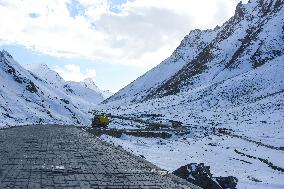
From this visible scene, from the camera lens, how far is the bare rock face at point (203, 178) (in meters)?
18.9

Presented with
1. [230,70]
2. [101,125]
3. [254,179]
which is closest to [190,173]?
[254,179]

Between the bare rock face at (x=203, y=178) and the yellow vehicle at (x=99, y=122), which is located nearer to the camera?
the bare rock face at (x=203, y=178)

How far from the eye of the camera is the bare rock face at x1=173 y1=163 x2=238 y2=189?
18875mm

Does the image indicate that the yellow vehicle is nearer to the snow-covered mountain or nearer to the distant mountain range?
the snow-covered mountain

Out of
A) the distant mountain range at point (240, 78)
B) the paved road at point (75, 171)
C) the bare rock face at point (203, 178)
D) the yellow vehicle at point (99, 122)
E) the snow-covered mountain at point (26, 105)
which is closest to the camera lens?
the paved road at point (75, 171)

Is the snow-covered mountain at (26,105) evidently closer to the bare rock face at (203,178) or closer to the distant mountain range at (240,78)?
the bare rock face at (203,178)

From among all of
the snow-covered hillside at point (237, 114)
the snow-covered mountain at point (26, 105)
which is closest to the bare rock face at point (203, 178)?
the snow-covered hillside at point (237, 114)

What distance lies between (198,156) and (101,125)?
2781cm

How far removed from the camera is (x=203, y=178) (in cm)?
1917

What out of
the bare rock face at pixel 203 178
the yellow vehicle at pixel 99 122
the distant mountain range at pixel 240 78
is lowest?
the bare rock face at pixel 203 178

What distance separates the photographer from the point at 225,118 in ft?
323

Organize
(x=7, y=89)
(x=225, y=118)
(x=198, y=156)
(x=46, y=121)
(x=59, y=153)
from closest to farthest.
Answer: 1. (x=59, y=153)
2. (x=198, y=156)
3. (x=46, y=121)
4. (x=7, y=89)
5. (x=225, y=118)

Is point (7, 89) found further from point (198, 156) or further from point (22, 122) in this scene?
point (198, 156)

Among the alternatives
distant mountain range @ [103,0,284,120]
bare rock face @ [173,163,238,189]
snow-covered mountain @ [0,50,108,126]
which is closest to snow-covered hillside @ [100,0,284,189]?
distant mountain range @ [103,0,284,120]
